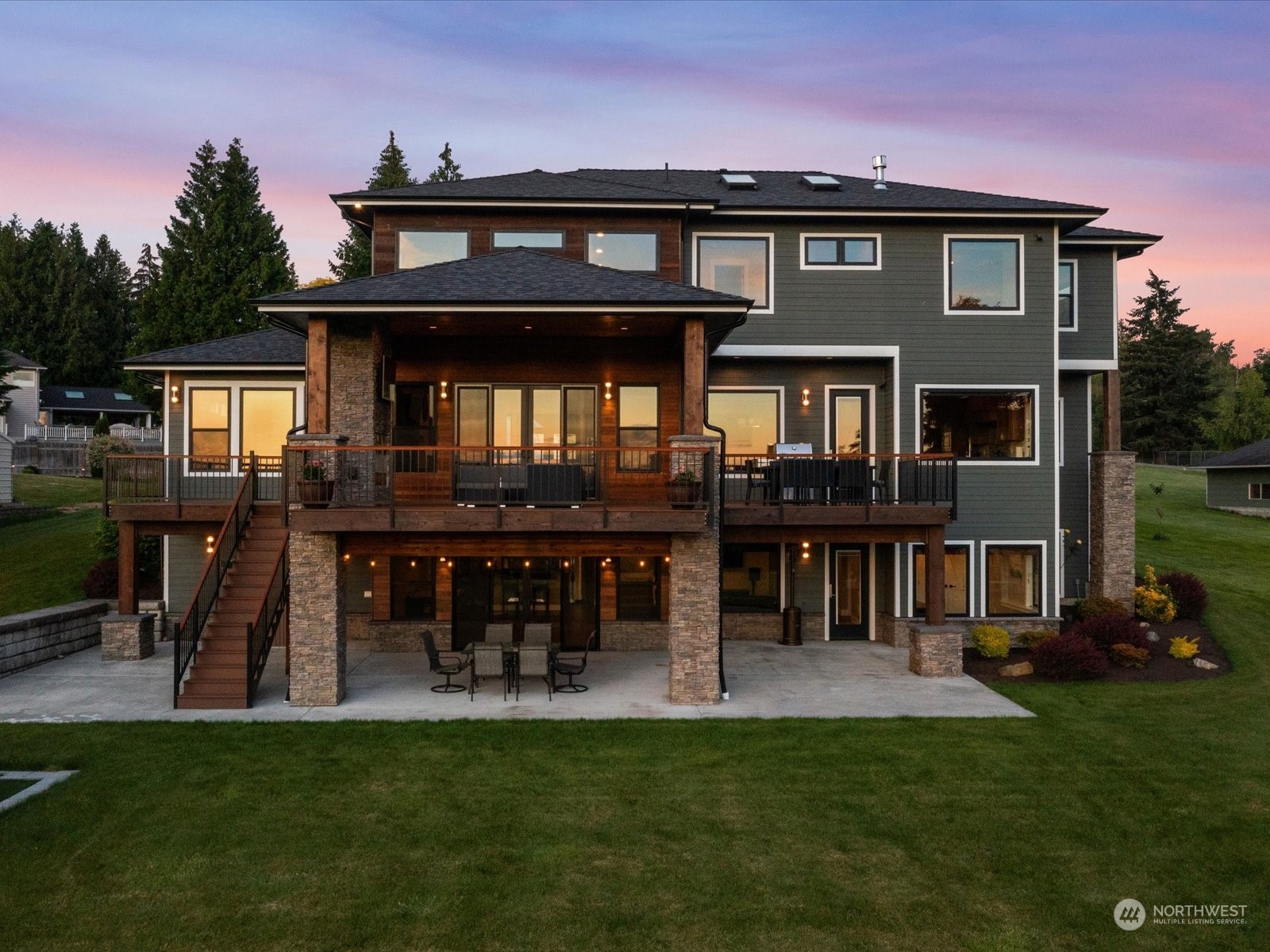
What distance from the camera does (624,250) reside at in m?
15.3

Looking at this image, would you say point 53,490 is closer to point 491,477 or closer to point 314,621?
point 314,621

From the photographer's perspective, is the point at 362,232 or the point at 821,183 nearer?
the point at 821,183

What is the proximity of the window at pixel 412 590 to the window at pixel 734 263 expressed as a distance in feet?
28.3

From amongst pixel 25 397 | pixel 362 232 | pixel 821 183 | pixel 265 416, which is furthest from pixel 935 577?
pixel 25 397

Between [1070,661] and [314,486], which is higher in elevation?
[314,486]

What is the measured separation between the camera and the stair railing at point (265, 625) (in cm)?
1091

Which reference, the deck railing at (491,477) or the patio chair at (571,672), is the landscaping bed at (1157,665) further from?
the patio chair at (571,672)

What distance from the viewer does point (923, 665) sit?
12836 millimetres

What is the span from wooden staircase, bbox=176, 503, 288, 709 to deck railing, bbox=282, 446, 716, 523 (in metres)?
1.31

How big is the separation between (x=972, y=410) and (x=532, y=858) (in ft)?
43.8

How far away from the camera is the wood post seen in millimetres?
13344

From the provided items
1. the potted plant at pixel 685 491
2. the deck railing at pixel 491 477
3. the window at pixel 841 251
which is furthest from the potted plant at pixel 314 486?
the window at pixel 841 251

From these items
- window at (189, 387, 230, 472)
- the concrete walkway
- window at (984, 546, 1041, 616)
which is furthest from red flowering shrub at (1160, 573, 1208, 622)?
window at (189, 387, 230, 472)

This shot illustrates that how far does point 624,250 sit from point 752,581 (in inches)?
306
